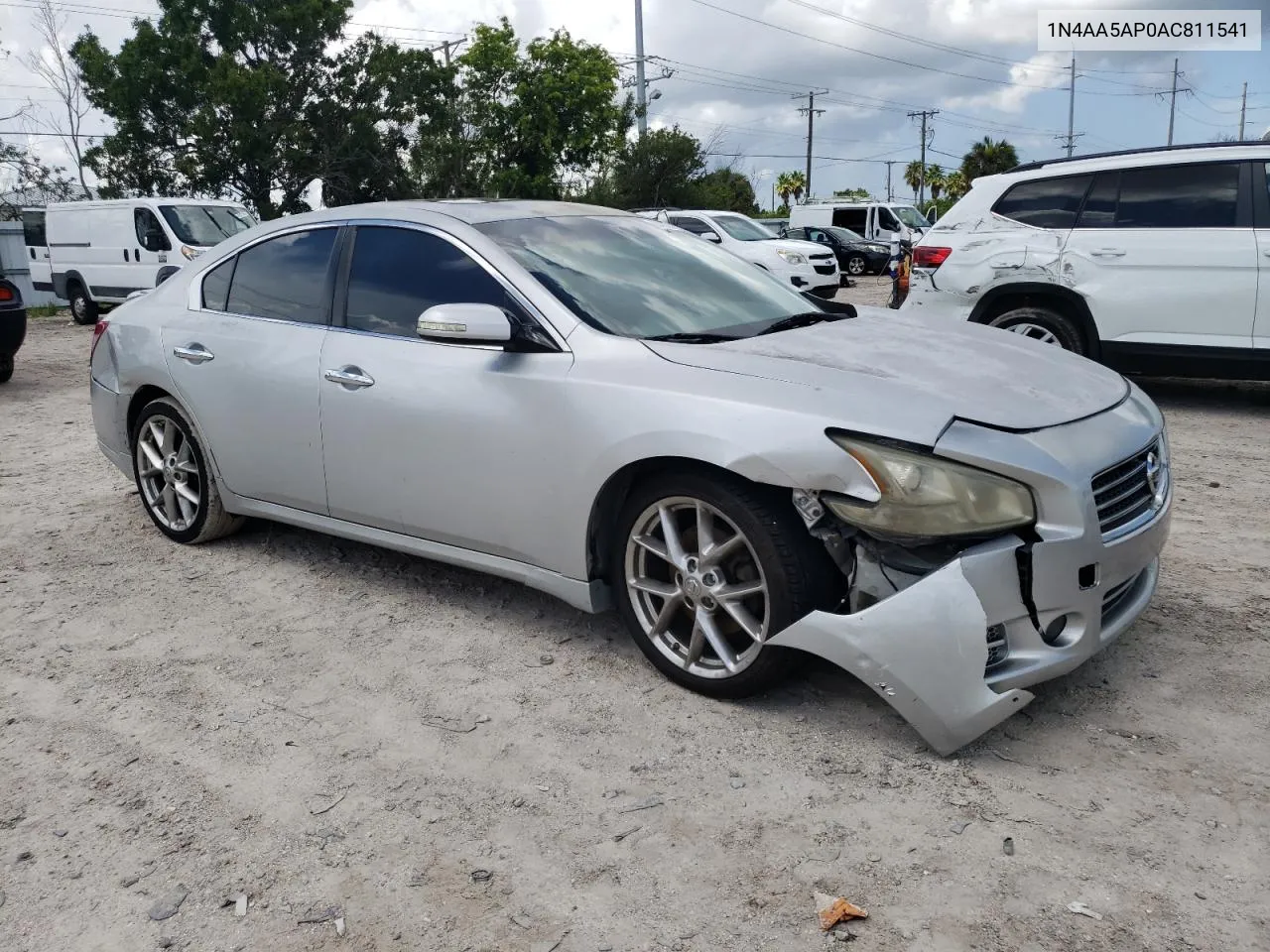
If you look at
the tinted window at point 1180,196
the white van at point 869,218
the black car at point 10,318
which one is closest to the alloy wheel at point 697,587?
the tinted window at point 1180,196

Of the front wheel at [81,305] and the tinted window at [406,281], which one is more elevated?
the tinted window at [406,281]

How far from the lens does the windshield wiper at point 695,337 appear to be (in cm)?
361

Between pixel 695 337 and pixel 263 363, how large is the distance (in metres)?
1.87

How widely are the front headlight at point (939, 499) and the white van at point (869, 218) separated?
25.3 metres

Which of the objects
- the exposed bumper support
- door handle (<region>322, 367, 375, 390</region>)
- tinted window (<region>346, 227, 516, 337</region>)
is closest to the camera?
the exposed bumper support

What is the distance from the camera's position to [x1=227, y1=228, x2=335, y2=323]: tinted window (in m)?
4.40

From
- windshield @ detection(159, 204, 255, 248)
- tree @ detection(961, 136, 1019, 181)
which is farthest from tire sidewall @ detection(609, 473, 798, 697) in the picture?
tree @ detection(961, 136, 1019, 181)

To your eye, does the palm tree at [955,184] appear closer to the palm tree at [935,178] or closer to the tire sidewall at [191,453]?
the palm tree at [935,178]

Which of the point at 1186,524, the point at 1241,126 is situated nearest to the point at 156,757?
the point at 1186,524

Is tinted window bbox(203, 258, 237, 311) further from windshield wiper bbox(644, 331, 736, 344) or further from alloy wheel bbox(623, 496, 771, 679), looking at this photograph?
alloy wheel bbox(623, 496, 771, 679)

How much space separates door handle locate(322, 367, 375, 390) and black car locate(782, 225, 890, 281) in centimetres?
2311

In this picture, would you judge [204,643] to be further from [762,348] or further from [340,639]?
[762,348]

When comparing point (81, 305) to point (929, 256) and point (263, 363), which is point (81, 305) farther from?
point (263, 363)

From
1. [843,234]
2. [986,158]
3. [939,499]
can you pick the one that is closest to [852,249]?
[843,234]
